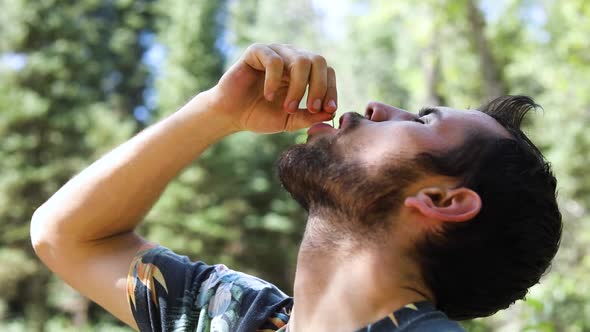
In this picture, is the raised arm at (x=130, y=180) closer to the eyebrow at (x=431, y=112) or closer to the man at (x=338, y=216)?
the man at (x=338, y=216)

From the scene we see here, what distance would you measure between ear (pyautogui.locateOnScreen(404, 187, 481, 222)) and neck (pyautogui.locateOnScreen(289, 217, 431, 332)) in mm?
95

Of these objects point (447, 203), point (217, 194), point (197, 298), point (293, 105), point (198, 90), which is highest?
point (293, 105)

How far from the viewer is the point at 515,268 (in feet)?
3.76

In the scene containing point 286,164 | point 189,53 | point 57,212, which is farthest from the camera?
point 189,53

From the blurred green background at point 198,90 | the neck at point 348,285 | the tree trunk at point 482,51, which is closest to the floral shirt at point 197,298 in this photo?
the neck at point 348,285

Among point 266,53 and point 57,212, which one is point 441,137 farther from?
point 57,212

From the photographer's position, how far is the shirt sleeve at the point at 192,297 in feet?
4.02

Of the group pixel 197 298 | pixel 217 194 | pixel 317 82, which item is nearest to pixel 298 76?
pixel 317 82

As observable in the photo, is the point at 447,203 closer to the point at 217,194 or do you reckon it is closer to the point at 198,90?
the point at 217,194

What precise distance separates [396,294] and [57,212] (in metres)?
0.82

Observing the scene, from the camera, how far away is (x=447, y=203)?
3.58ft

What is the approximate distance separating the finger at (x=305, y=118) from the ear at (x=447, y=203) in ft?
1.03

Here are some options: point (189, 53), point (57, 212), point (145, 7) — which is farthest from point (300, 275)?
point (145, 7)

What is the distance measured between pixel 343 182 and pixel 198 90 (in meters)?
11.6
